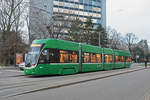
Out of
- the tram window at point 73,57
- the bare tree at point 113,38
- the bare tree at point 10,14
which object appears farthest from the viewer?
the bare tree at point 113,38

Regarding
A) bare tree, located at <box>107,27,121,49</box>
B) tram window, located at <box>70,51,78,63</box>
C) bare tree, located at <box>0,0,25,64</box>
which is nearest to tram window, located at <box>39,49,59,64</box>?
tram window, located at <box>70,51,78,63</box>

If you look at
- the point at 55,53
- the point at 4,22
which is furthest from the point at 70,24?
the point at 55,53

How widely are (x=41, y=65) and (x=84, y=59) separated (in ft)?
20.7

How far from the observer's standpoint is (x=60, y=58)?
15695 millimetres

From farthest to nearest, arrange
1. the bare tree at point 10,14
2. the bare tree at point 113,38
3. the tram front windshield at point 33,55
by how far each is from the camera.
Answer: the bare tree at point 113,38, the bare tree at point 10,14, the tram front windshield at point 33,55

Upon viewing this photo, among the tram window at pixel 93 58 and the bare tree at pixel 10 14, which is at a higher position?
the bare tree at pixel 10 14

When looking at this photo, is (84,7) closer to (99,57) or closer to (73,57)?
(99,57)

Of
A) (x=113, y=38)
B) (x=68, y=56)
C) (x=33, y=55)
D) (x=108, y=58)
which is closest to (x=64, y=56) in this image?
(x=68, y=56)

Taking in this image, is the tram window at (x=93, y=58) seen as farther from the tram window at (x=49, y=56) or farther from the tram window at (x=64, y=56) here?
the tram window at (x=49, y=56)

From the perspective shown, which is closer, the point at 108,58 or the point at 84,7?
the point at 108,58

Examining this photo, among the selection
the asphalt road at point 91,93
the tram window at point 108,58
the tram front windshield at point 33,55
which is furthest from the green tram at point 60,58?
the asphalt road at point 91,93

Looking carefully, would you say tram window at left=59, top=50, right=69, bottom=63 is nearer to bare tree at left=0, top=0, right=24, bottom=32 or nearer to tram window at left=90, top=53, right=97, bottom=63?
tram window at left=90, top=53, right=97, bottom=63

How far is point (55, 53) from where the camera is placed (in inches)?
601

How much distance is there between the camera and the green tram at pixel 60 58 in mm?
14234
